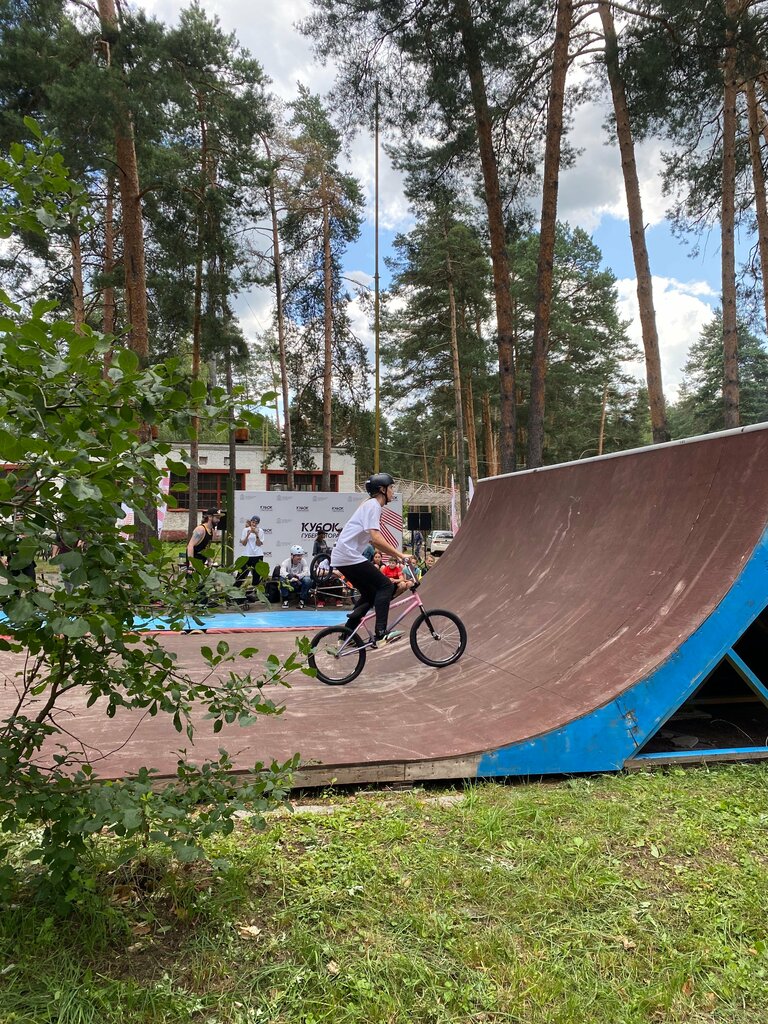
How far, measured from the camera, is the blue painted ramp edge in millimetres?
3820

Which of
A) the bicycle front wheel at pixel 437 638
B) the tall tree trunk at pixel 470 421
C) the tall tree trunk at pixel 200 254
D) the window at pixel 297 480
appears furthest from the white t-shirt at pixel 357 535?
the tall tree trunk at pixel 470 421

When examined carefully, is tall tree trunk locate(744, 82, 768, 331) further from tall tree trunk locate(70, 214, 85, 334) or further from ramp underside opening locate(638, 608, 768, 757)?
tall tree trunk locate(70, 214, 85, 334)

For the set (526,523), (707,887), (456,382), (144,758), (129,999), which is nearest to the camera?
(129,999)

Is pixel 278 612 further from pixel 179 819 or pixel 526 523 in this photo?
pixel 179 819

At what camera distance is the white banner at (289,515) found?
13.9 metres

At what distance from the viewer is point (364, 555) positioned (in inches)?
229

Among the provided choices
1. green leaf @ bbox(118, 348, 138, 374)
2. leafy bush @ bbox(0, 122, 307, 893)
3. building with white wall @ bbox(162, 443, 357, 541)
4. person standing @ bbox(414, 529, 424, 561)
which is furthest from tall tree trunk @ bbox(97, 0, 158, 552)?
building with white wall @ bbox(162, 443, 357, 541)

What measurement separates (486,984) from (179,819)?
1.05m

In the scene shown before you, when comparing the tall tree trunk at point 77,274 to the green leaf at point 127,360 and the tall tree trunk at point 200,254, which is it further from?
the green leaf at point 127,360

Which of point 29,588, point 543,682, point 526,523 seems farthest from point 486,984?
point 526,523

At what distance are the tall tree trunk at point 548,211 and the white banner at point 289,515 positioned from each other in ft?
14.1

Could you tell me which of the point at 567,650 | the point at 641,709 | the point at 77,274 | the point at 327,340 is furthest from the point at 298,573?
the point at 327,340

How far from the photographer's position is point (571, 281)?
1457 inches

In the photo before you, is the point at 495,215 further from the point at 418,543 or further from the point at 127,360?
the point at 418,543
